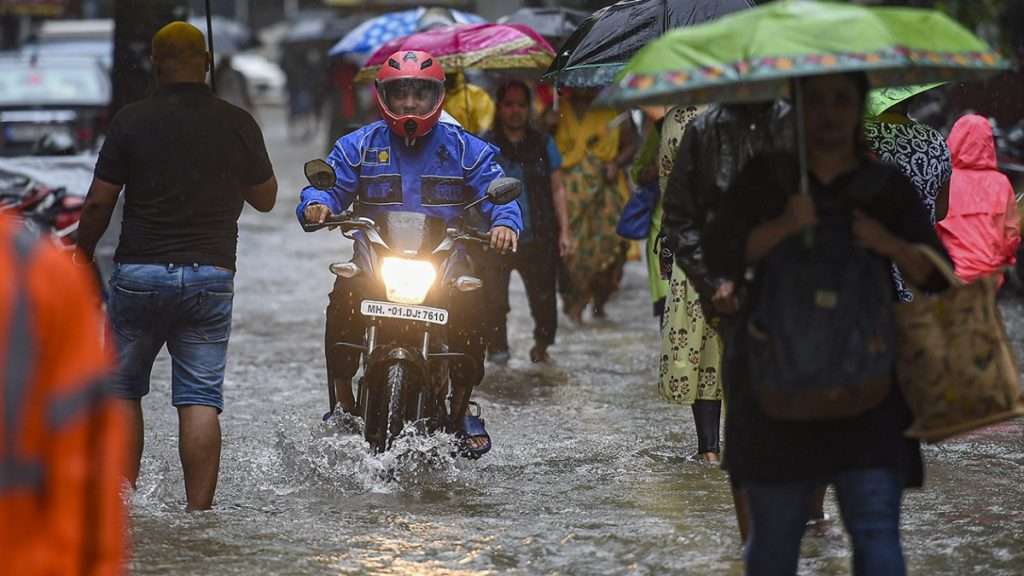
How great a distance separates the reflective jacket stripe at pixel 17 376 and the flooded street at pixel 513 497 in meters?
3.36

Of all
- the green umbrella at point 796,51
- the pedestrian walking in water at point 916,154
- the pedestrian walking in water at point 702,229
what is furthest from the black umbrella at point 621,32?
the green umbrella at point 796,51

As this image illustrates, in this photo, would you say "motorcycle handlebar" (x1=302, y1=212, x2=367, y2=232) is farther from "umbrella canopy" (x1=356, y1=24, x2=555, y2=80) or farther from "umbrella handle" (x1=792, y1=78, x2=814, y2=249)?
"umbrella canopy" (x1=356, y1=24, x2=555, y2=80)

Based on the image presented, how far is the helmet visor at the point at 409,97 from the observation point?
7.96 metres

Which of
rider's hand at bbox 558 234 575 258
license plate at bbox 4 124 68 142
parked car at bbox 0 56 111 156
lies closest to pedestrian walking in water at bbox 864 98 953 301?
rider's hand at bbox 558 234 575 258

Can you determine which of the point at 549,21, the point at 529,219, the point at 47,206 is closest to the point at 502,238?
the point at 529,219

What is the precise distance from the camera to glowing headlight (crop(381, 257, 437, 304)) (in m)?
7.63

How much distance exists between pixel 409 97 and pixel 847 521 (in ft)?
12.8

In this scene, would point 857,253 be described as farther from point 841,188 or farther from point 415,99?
point 415,99

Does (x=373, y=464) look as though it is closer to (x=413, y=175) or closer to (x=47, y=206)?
(x=413, y=175)

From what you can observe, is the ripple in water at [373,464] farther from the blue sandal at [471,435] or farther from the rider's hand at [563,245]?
the rider's hand at [563,245]

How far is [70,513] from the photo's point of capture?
277 centimetres

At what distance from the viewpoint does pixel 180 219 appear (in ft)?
21.6

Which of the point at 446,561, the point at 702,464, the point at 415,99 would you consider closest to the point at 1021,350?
the point at 702,464

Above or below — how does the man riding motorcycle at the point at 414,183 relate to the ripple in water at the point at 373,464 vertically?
above
